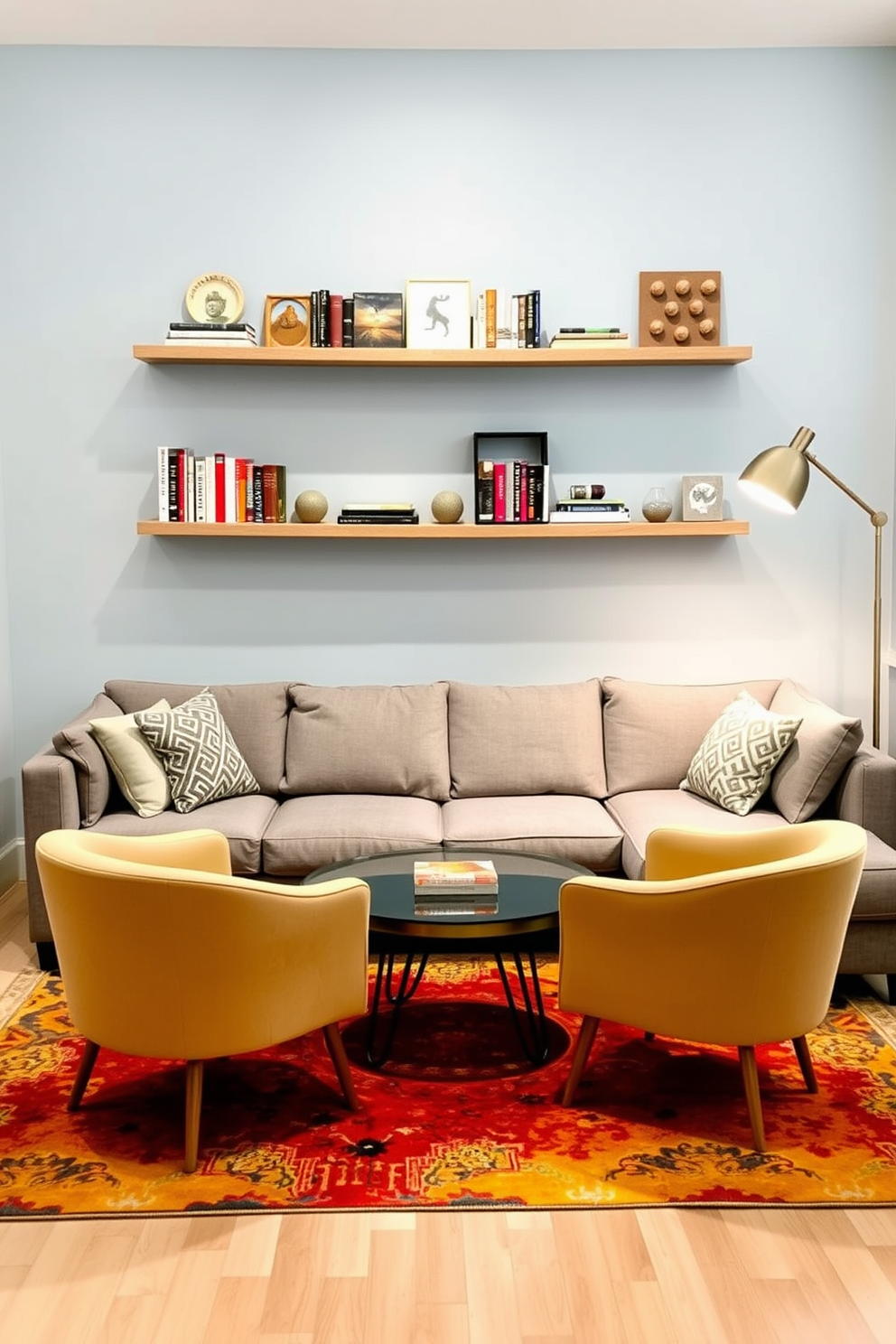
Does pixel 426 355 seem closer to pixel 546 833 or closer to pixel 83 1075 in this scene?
pixel 546 833

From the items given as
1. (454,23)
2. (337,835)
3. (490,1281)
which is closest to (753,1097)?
(490,1281)

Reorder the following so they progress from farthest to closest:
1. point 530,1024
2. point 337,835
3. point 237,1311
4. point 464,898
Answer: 1. point 337,835
2. point 530,1024
3. point 464,898
4. point 237,1311

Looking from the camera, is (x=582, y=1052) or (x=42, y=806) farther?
(x=42, y=806)

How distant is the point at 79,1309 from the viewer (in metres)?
2.23

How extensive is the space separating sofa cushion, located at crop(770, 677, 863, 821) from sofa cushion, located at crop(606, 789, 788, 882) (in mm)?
83

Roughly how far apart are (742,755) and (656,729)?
44 cm

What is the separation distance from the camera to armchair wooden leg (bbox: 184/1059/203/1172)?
269 centimetres

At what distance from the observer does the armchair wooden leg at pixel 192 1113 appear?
2.69m

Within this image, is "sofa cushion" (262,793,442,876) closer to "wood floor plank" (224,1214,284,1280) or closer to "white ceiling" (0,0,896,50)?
"wood floor plank" (224,1214,284,1280)

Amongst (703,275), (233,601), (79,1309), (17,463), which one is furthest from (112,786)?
(703,275)

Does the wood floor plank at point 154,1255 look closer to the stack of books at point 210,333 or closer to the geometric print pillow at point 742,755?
the geometric print pillow at point 742,755

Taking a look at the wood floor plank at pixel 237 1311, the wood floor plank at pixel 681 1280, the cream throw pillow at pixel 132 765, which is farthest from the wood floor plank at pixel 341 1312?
the cream throw pillow at pixel 132 765

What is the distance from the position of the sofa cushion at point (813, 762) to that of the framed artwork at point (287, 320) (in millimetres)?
2196

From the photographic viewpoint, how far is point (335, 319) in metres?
4.49
